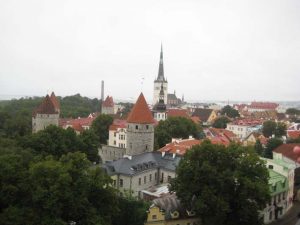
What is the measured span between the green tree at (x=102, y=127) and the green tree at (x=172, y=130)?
10312 millimetres

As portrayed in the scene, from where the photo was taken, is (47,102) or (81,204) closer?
(81,204)

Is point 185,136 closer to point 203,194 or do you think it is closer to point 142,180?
point 142,180

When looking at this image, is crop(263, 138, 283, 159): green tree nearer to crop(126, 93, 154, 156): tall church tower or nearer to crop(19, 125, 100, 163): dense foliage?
crop(126, 93, 154, 156): tall church tower

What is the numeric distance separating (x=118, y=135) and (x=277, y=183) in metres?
30.7

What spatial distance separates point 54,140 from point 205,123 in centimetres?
6518

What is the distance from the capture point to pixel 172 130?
55.1 meters

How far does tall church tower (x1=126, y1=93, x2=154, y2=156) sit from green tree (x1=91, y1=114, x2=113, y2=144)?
21139mm

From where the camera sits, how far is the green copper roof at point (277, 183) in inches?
1265

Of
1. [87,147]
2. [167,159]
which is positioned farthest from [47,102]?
[167,159]

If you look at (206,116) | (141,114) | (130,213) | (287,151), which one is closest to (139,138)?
(141,114)

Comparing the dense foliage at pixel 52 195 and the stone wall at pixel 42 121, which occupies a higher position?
the stone wall at pixel 42 121

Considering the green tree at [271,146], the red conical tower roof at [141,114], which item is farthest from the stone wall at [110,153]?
the green tree at [271,146]

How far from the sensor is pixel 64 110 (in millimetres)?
100562

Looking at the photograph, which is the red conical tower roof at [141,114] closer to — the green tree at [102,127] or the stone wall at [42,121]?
the stone wall at [42,121]
